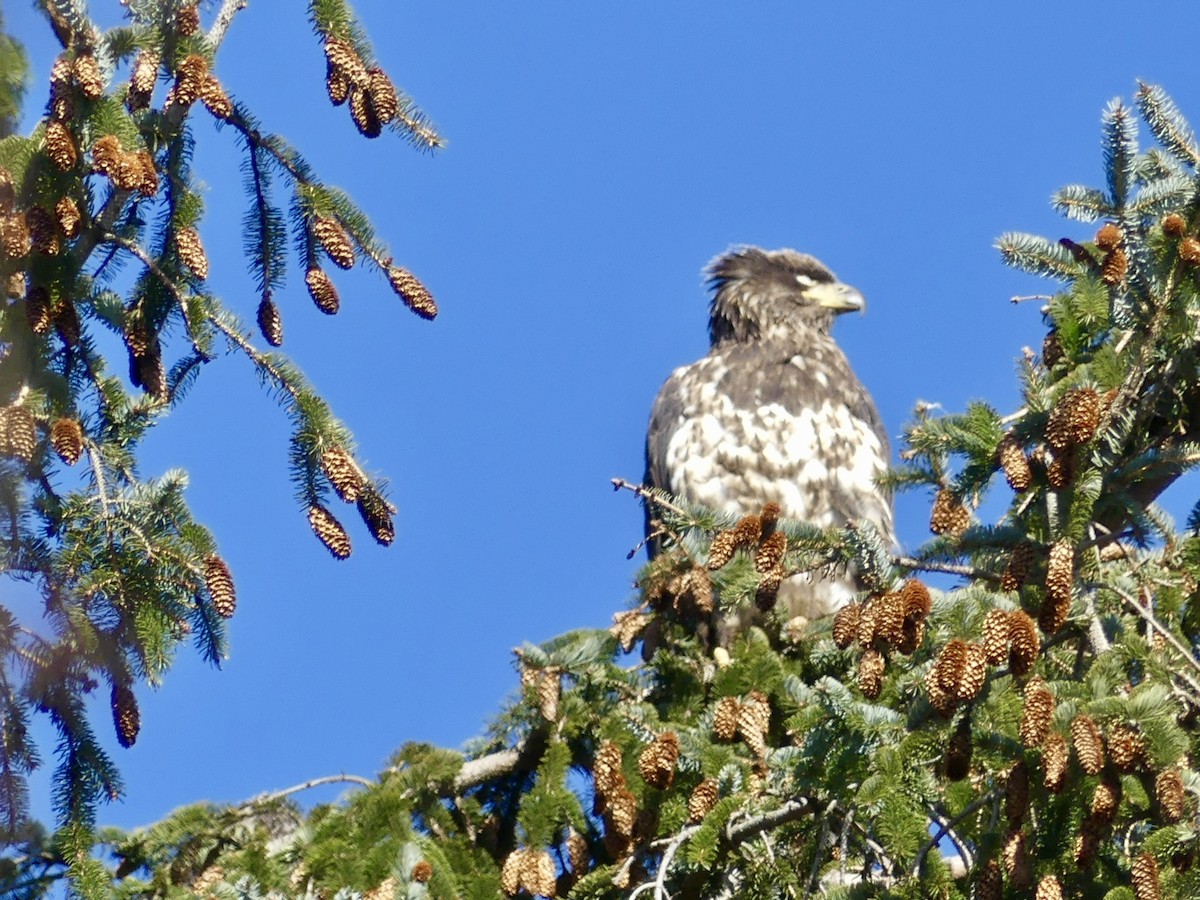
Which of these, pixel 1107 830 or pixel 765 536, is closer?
pixel 1107 830

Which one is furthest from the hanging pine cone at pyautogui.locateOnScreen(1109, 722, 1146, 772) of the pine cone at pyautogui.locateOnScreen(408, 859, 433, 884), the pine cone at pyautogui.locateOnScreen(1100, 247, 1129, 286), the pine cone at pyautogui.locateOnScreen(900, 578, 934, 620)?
the pine cone at pyautogui.locateOnScreen(408, 859, 433, 884)

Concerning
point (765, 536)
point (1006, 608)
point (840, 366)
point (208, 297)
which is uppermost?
point (840, 366)

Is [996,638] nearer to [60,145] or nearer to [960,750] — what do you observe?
[960,750]

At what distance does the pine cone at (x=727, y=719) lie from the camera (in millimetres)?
3510

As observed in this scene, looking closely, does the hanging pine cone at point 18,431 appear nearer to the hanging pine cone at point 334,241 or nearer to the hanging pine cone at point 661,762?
the hanging pine cone at point 334,241

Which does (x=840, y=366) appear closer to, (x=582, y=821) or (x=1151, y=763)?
(x=582, y=821)

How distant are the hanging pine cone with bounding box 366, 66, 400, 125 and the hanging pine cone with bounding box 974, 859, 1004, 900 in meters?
1.91

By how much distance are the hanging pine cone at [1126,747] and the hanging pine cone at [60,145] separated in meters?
2.24

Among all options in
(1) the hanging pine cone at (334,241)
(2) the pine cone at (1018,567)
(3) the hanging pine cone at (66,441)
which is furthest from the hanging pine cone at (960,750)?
(3) the hanging pine cone at (66,441)

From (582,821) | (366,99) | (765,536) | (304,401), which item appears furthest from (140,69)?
(582,821)

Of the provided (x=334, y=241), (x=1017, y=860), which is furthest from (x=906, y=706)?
(x=334, y=241)

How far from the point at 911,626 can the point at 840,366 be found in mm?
4342

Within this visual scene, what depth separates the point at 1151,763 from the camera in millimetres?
2729

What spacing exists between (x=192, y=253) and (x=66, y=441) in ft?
1.66
